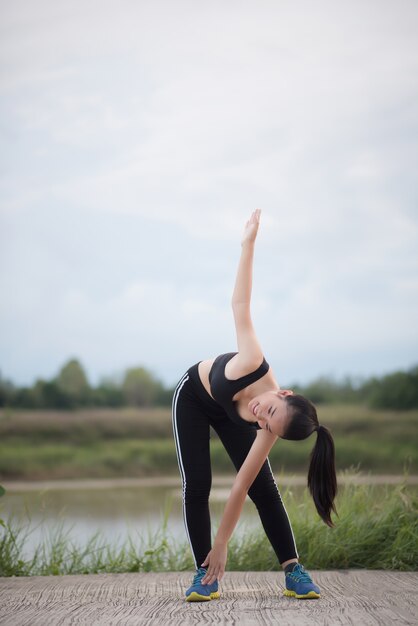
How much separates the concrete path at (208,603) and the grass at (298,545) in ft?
0.90

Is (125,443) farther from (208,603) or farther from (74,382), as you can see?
(208,603)

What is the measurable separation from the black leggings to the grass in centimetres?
105

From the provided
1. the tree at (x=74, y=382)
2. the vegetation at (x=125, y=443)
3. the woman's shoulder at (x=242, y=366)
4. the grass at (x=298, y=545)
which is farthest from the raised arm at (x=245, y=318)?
the tree at (x=74, y=382)

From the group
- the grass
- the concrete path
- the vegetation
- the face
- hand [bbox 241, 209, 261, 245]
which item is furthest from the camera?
the vegetation

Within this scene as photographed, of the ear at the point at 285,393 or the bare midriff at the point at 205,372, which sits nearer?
the ear at the point at 285,393

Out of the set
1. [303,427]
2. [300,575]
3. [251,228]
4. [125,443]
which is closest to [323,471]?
[303,427]

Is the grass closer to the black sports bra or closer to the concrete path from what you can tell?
the concrete path

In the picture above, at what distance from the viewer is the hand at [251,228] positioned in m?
2.67

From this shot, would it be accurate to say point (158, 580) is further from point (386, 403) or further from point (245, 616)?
point (386, 403)

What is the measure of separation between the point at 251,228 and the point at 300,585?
4.39 feet

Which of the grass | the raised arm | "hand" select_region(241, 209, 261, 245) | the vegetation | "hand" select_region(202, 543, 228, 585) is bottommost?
the vegetation

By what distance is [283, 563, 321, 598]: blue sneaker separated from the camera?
9.05 ft

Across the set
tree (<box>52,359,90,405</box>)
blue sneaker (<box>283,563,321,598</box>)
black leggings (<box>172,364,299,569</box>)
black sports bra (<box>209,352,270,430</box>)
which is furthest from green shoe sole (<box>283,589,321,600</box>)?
tree (<box>52,359,90,405</box>)

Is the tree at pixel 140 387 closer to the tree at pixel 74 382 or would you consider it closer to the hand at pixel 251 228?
the tree at pixel 74 382
